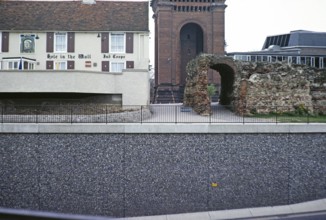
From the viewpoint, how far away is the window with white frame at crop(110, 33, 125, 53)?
28984 mm

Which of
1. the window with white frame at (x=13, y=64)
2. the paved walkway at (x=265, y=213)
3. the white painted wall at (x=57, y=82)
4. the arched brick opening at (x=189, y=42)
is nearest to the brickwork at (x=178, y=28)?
the arched brick opening at (x=189, y=42)

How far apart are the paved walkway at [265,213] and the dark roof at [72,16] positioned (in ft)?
60.4

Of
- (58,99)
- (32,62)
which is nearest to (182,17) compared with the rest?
(32,62)

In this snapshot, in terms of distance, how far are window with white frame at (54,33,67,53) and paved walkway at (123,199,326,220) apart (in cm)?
1872

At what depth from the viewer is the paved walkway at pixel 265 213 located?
47.6ft

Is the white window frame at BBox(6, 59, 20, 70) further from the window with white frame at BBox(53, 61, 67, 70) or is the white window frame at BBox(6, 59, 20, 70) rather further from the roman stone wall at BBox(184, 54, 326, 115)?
the roman stone wall at BBox(184, 54, 326, 115)

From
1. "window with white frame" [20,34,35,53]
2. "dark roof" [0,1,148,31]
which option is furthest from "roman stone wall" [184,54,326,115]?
"window with white frame" [20,34,35,53]

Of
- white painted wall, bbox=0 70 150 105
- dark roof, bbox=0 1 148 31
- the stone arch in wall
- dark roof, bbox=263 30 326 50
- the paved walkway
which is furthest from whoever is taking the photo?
dark roof, bbox=263 30 326 50

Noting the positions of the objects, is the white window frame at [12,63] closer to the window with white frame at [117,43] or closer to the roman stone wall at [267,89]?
the window with white frame at [117,43]

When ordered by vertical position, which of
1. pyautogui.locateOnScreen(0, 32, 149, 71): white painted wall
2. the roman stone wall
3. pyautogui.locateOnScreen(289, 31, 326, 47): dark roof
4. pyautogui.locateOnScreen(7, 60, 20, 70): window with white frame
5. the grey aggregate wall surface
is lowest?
the grey aggregate wall surface

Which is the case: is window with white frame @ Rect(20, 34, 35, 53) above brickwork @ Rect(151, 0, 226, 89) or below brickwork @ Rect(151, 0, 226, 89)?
below

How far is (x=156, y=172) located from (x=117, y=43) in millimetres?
16463

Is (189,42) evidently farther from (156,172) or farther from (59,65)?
(156,172)

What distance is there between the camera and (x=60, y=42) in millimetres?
29047
